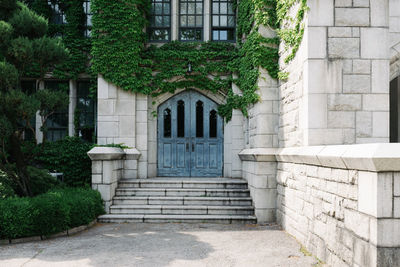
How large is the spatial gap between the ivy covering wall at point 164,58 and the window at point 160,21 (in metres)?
0.34

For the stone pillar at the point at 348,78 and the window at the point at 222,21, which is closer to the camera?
the stone pillar at the point at 348,78

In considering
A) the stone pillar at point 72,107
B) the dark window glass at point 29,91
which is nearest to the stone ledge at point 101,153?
the stone pillar at point 72,107

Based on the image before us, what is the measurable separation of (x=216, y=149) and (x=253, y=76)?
116 inches

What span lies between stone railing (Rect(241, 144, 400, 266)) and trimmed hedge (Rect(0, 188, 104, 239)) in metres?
4.00

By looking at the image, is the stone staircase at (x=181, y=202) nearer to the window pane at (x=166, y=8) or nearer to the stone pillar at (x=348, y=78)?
the stone pillar at (x=348, y=78)

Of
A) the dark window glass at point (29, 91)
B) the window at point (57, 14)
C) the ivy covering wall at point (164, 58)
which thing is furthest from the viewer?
the window at point (57, 14)

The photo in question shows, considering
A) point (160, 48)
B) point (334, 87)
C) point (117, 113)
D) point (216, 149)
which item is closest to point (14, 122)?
point (117, 113)

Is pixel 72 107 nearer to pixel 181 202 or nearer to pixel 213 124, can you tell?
pixel 213 124

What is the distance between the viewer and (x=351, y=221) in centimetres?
403

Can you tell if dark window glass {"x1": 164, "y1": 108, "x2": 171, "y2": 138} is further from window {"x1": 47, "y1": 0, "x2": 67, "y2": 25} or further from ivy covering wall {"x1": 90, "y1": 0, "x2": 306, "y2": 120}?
window {"x1": 47, "y1": 0, "x2": 67, "y2": 25}

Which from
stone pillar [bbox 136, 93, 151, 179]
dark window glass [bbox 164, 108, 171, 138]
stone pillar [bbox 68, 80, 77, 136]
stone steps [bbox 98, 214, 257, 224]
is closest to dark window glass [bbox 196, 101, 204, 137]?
dark window glass [bbox 164, 108, 171, 138]

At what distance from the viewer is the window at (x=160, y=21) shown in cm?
1037

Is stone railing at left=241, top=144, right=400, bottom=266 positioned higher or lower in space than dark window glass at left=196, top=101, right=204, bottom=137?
lower

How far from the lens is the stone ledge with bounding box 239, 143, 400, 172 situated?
134 inches
